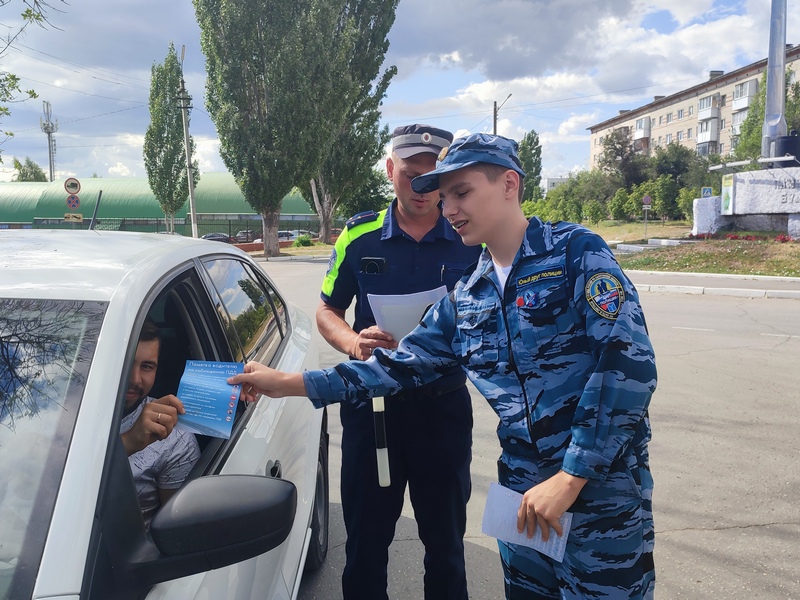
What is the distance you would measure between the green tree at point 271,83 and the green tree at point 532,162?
34.9 m

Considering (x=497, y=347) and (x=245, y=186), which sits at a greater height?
Result: (x=245, y=186)

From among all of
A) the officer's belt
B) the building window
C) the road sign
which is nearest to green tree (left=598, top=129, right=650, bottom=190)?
the building window

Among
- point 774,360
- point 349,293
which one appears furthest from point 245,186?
point 349,293

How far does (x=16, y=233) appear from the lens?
230cm

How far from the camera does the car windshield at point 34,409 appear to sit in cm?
114

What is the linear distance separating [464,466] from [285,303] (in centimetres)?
160

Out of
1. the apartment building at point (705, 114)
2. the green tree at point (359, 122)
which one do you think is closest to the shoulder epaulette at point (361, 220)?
the green tree at point (359, 122)

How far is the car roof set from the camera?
1.56m

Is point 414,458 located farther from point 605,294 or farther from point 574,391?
point 605,294

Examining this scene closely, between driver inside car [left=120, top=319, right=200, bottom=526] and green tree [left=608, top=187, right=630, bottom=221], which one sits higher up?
green tree [left=608, top=187, right=630, bottom=221]

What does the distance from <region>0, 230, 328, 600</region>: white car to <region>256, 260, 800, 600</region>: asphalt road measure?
1.42m

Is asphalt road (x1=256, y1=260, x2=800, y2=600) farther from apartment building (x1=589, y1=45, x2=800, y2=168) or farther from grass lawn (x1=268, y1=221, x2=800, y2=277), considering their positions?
apartment building (x1=589, y1=45, x2=800, y2=168)

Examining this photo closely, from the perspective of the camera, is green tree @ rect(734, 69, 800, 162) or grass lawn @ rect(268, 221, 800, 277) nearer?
grass lawn @ rect(268, 221, 800, 277)

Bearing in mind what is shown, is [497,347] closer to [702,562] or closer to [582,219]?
[702,562]
